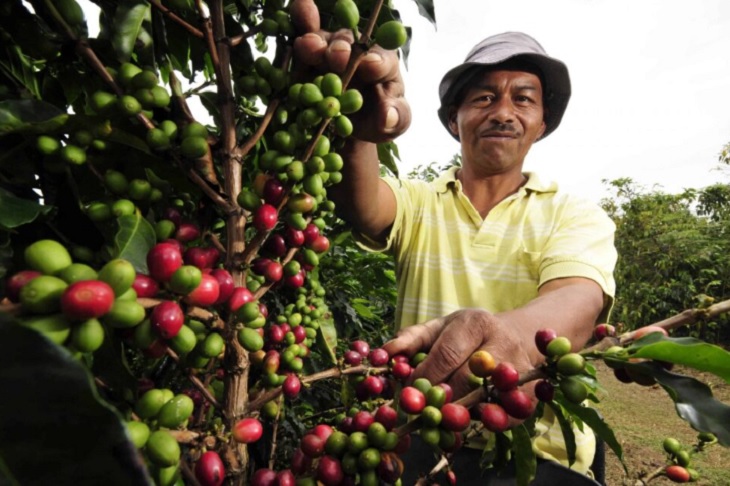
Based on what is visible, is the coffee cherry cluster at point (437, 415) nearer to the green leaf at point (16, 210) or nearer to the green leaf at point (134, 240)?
the green leaf at point (134, 240)

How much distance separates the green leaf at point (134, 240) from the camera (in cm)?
77

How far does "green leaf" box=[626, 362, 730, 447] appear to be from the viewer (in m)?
0.83

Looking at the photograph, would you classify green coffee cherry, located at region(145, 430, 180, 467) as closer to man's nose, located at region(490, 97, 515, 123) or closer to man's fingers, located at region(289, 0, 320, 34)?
man's fingers, located at region(289, 0, 320, 34)

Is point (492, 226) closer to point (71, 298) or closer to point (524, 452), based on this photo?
point (524, 452)

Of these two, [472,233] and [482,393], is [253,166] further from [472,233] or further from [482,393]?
[472,233]

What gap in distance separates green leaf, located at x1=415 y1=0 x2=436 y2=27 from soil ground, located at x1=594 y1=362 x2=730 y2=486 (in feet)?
16.1

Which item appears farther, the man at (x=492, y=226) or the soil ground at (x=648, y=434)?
the soil ground at (x=648, y=434)

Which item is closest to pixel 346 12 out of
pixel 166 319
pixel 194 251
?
pixel 194 251

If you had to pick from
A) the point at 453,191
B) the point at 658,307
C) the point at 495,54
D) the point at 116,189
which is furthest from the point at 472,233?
the point at 658,307

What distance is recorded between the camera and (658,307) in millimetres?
14664

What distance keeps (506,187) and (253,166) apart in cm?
191

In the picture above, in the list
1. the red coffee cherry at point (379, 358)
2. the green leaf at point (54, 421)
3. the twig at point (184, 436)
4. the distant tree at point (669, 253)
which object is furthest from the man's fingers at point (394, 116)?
the distant tree at point (669, 253)

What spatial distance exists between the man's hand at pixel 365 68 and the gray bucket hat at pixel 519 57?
1723mm

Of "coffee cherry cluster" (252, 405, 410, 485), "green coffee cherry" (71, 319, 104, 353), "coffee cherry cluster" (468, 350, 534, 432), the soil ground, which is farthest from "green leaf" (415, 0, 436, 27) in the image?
the soil ground
